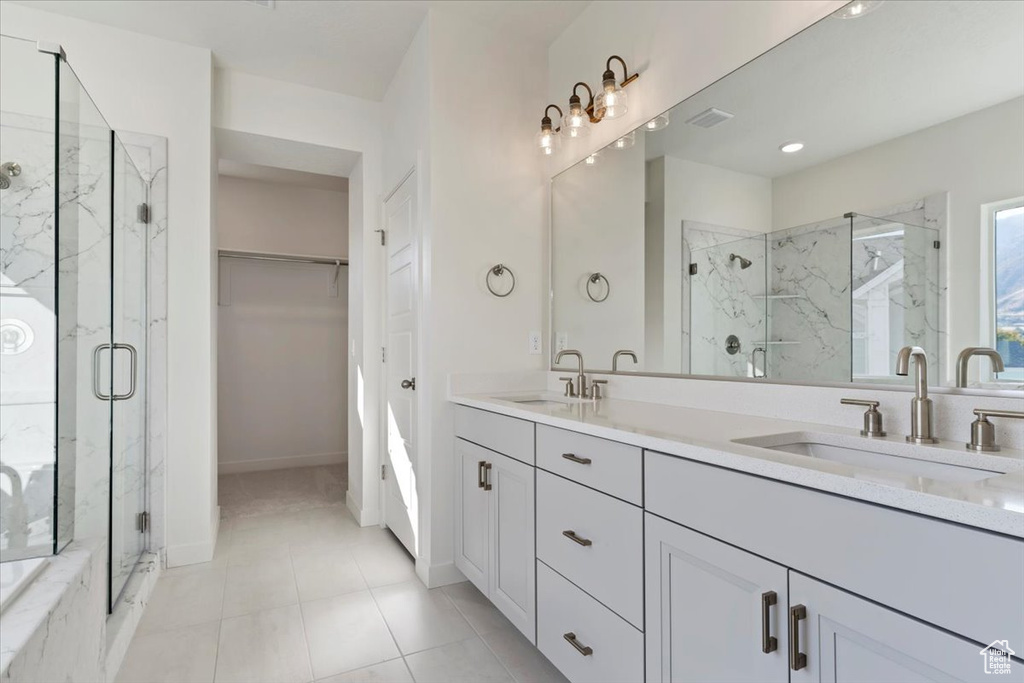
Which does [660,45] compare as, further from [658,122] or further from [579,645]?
[579,645]

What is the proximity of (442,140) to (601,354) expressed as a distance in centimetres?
126

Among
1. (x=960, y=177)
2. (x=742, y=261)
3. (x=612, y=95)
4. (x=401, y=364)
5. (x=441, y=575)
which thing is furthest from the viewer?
(x=401, y=364)

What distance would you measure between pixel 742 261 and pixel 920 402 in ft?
2.23

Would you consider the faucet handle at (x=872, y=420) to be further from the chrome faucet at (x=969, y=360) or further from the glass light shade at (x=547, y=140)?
the glass light shade at (x=547, y=140)

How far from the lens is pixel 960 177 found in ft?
3.79

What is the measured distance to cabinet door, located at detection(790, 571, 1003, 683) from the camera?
70cm

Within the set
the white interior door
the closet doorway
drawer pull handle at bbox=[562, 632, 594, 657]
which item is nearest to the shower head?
drawer pull handle at bbox=[562, 632, 594, 657]

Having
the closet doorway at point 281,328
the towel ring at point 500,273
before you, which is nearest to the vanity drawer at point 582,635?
the towel ring at point 500,273

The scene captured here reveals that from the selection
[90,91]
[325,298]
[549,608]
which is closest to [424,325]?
[549,608]

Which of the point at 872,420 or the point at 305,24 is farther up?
the point at 305,24

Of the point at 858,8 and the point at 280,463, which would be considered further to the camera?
the point at 280,463

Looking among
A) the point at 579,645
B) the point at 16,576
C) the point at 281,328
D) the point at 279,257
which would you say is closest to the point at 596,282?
the point at 579,645

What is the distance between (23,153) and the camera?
5.86ft

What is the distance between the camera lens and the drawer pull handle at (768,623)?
918mm
